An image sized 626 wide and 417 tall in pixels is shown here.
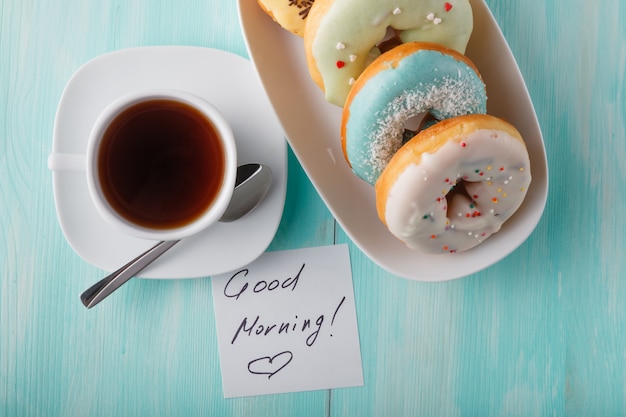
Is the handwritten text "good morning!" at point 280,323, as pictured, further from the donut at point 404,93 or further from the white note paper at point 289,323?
the donut at point 404,93

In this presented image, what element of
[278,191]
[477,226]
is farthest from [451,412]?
[278,191]

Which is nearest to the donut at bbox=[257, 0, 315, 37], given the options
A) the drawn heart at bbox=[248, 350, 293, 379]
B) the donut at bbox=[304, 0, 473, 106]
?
the donut at bbox=[304, 0, 473, 106]

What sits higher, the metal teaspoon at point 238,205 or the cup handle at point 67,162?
Answer: the cup handle at point 67,162

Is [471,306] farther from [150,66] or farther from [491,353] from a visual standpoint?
[150,66]

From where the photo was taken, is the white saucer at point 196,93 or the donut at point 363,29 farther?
the white saucer at point 196,93

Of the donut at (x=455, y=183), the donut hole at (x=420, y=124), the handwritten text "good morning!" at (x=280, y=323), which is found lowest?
the handwritten text "good morning!" at (x=280, y=323)

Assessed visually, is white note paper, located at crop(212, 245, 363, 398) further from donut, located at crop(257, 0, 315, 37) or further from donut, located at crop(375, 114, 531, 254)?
donut, located at crop(257, 0, 315, 37)

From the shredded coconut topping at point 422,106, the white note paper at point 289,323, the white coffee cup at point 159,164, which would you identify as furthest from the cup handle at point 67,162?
the shredded coconut topping at point 422,106
